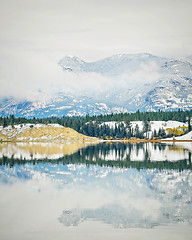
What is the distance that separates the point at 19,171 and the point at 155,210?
Result: 113ft

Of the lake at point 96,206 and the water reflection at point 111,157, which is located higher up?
the lake at point 96,206

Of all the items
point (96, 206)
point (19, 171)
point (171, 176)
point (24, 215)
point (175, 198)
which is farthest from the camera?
point (19, 171)

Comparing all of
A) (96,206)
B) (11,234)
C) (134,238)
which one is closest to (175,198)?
(96,206)

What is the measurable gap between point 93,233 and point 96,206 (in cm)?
784

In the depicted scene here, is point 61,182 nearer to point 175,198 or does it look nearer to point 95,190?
point 95,190

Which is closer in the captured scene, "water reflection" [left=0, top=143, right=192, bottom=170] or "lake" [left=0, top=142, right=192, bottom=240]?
"lake" [left=0, top=142, right=192, bottom=240]

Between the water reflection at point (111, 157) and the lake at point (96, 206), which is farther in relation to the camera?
the water reflection at point (111, 157)

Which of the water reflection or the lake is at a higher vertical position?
the lake

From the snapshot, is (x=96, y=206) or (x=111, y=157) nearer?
(x=96, y=206)

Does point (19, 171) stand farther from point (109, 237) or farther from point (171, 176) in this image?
point (109, 237)

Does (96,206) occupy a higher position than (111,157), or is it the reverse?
(96,206)

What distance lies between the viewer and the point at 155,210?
34.0 m

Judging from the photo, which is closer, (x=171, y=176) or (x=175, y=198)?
(x=175, y=198)

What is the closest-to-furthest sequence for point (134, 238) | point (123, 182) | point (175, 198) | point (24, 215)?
point (134, 238)
point (24, 215)
point (175, 198)
point (123, 182)
